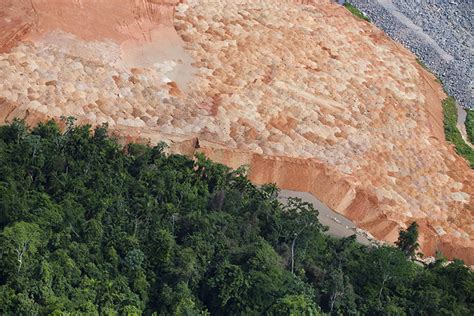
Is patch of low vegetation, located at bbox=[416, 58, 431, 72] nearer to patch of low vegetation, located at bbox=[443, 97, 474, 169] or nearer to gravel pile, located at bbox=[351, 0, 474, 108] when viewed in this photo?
gravel pile, located at bbox=[351, 0, 474, 108]

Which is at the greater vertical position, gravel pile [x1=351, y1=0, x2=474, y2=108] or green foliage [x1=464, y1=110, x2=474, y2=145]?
gravel pile [x1=351, y1=0, x2=474, y2=108]

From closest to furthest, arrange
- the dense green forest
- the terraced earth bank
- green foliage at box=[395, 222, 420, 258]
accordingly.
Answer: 1. the dense green forest
2. green foliage at box=[395, 222, 420, 258]
3. the terraced earth bank

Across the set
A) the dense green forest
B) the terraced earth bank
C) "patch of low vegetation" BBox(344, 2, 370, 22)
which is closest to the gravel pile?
"patch of low vegetation" BBox(344, 2, 370, 22)

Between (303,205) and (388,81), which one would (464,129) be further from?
(303,205)

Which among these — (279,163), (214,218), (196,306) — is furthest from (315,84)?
(196,306)

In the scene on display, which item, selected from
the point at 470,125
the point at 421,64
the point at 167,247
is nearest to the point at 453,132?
the point at 470,125

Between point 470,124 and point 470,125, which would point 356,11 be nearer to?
point 470,124

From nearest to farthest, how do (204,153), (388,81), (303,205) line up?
(303,205) < (204,153) < (388,81)

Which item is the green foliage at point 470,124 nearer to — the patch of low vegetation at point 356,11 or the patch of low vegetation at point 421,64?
the patch of low vegetation at point 421,64
